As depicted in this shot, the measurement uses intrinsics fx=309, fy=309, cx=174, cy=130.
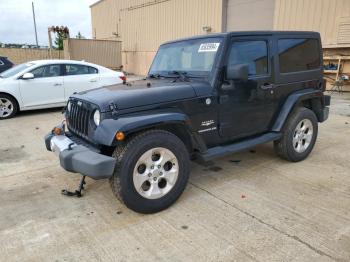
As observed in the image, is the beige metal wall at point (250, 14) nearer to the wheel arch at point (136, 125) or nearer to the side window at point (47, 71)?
the side window at point (47, 71)

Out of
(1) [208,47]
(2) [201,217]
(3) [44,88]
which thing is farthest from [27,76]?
(2) [201,217]

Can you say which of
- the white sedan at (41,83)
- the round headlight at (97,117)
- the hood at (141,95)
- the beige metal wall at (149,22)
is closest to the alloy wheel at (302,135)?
the hood at (141,95)

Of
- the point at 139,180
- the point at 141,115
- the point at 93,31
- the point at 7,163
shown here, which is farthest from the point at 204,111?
the point at 93,31

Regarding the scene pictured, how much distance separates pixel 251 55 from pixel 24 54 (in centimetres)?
2420

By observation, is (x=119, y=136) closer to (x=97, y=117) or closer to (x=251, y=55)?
(x=97, y=117)

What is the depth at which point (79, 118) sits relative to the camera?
353 cm

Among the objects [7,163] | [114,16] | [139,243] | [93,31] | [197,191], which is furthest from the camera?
[93,31]

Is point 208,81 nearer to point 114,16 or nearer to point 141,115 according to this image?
point 141,115

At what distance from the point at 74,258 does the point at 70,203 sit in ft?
3.40

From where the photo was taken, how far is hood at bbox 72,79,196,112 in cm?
311

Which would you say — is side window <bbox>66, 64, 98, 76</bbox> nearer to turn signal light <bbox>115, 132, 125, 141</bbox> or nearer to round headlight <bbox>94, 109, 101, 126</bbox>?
round headlight <bbox>94, 109, 101, 126</bbox>

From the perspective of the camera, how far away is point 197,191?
3.78 meters

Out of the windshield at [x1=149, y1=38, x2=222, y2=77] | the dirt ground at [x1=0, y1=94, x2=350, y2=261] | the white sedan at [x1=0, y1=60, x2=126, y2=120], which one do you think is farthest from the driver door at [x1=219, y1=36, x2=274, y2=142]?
the white sedan at [x1=0, y1=60, x2=126, y2=120]

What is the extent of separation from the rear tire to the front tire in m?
1.83
